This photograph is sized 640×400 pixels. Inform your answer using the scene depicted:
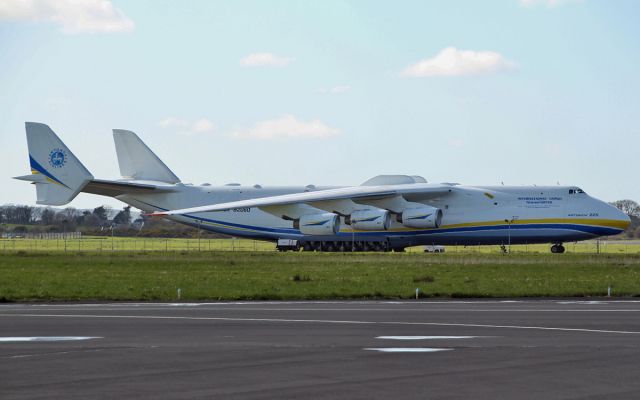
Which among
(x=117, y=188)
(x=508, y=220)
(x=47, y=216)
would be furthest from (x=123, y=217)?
(x=508, y=220)

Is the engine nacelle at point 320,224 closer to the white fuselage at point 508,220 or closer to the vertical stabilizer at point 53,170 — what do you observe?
the white fuselage at point 508,220

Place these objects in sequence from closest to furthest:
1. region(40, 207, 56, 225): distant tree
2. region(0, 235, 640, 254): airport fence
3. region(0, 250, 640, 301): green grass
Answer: region(0, 250, 640, 301): green grass → region(0, 235, 640, 254): airport fence → region(40, 207, 56, 225): distant tree

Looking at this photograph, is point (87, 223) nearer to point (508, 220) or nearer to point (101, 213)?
point (101, 213)

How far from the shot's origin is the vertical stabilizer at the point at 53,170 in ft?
203

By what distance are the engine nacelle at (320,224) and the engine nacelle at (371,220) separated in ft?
3.56

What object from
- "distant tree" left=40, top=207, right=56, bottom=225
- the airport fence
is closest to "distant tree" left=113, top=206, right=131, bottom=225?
"distant tree" left=40, top=207, right=56, bottom=225

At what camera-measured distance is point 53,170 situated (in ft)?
204

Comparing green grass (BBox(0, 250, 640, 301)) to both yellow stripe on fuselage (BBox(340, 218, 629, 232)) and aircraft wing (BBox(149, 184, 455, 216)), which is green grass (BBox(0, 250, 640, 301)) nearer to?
yellow stripe on fuselage (BBox(340, 218, 629, 232))

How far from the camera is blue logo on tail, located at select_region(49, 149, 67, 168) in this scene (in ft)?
204

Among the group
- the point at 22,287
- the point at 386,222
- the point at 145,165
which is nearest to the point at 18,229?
the point at 145,165

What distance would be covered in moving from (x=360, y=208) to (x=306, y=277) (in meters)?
26.9
